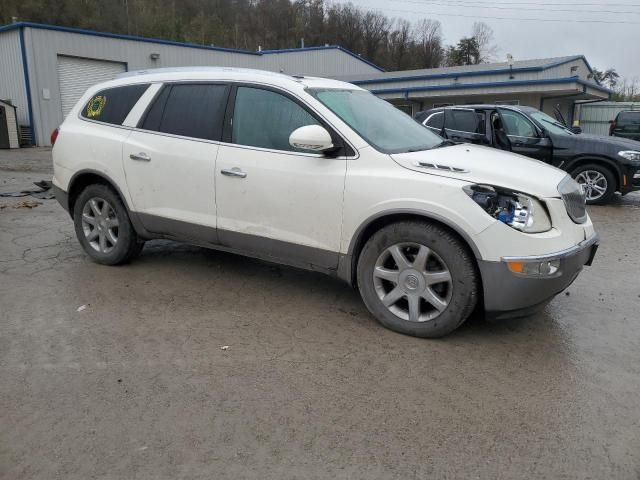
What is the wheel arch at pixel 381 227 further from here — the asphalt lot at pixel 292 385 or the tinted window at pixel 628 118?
the tinted window at pixel 628 118

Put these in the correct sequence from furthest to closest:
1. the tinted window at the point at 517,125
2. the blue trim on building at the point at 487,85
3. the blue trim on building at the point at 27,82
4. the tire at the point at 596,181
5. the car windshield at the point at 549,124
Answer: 1. the blue trim on building at the point at 487,85
2. the blue trim on building at the point at 27,82
3. the car windshield at the point at 549,124
4. the tinted window at the point at 517,125
5. the tire at the point at 596,181

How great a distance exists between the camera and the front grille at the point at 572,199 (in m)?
3.74

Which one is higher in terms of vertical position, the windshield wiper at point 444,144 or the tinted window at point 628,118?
the windshield wiper at point 444,144

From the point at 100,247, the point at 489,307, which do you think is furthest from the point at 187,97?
the point at 489,307

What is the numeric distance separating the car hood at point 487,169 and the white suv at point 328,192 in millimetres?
14

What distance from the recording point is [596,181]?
9625mm

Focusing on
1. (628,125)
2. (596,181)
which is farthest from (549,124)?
(628,125)

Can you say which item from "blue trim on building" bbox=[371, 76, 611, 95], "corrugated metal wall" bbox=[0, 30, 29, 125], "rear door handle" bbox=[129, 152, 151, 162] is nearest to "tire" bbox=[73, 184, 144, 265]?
"rear door handle" bbox=[129, 152, 151, 162]

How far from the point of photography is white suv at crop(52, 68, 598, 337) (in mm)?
3535

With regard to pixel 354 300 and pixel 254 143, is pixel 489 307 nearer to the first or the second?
pixel 354 300

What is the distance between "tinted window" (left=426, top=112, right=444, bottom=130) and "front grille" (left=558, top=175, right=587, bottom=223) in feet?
21.6

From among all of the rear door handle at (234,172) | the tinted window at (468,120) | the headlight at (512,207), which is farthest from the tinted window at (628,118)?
the rear door handle at (234,172)

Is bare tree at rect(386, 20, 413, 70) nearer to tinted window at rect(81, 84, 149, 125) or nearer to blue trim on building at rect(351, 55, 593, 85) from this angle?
blue trim on building at rect(351, 55, 593, 85)

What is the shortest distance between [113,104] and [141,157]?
78 cm
